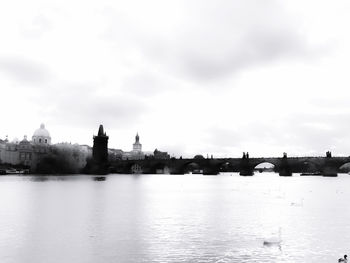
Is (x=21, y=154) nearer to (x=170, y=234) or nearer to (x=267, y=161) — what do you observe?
(x=267, y=161)

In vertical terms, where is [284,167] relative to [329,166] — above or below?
below

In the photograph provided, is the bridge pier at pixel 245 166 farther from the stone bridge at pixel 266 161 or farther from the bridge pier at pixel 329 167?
the bridge pier at pixel 329 167

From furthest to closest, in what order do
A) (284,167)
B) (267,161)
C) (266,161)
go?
(284,167) < (266,161) < (267,161)

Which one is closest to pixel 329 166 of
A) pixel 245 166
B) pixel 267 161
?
pixel 267 161

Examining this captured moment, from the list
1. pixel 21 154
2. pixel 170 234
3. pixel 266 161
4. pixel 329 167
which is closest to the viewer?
pixel 170 234

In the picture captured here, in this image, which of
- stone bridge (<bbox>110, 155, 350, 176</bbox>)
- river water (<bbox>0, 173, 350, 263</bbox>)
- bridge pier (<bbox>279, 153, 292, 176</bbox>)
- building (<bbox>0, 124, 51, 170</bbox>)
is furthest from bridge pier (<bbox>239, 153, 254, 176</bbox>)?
river water (<bbox>0, 173, 350, 263</bbox>)

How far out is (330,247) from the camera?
24172 mm

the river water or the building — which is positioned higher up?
the building

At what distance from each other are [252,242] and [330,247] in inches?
174

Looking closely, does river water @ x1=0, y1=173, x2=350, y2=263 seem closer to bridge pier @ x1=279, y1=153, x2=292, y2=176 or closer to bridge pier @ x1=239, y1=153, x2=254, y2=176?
bridge pier @ x1=279, y1=153, x2=292, y2=176

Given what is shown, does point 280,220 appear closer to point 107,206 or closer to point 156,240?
point 156,240

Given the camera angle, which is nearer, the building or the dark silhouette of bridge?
the dark silhouette of bridge

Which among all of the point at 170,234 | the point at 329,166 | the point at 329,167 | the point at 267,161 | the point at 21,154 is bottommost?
the point at 170,234

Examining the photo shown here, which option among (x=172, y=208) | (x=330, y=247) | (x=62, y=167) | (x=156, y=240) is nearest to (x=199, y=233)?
(x=156, y=240)
